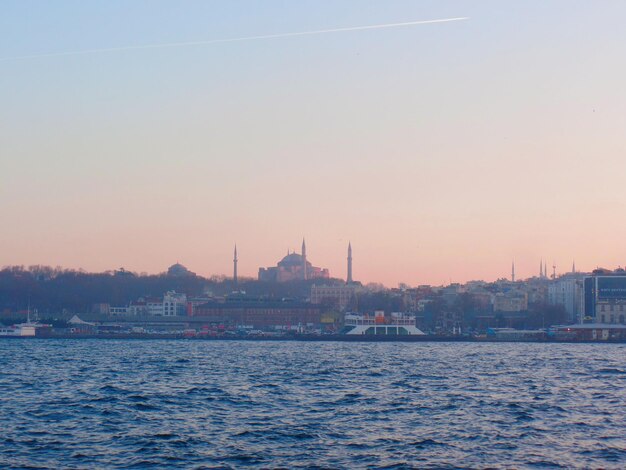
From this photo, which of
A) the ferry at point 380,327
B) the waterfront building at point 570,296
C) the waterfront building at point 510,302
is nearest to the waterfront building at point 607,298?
the waterfront building at point 570,296

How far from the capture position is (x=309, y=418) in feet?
91.4

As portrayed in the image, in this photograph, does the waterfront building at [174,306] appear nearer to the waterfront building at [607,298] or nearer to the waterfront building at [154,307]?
the waterfront building at [154,307]

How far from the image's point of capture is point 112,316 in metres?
135

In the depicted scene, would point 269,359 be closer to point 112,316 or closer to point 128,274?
point 112,316

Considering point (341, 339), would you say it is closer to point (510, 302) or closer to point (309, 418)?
point (510, 302)

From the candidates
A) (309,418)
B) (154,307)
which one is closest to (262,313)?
(154,307)

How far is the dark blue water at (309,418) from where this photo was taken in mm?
21844

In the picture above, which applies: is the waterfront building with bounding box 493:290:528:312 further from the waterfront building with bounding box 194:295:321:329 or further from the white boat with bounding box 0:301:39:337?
the white boat with bounding box 0:301:39:337

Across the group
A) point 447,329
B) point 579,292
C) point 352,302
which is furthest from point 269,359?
point 352,302

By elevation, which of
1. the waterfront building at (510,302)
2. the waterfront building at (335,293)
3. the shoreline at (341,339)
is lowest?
the shoreline at (341,339)

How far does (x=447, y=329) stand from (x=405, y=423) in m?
106

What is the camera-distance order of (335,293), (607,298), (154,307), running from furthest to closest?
(335,293) < (154,307) < (607,298)

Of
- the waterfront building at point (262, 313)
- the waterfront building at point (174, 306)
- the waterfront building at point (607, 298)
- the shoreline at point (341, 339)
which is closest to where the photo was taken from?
the shoreline at point (341, 339)

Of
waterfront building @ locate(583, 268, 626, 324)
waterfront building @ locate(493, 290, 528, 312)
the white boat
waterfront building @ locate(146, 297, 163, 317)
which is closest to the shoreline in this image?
the white boat
